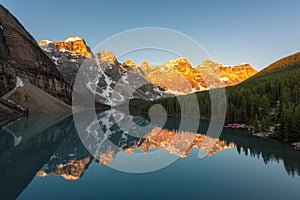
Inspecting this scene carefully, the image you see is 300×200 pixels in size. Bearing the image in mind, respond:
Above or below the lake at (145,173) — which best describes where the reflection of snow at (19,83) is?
above

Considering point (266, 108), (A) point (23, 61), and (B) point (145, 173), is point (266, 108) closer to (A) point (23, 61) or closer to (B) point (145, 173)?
(B) point (145, 173)

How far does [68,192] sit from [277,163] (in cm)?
2768

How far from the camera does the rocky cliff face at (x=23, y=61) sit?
115 meters

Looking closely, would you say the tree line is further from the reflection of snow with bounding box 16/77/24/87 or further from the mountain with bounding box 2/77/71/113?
the reflection of snow with bounding box 16/77/24/87

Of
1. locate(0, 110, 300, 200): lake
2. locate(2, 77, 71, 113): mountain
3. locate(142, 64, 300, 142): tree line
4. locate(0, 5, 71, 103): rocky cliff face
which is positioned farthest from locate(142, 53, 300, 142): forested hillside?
locate(0, 5, 71, 103): rocky cliff face

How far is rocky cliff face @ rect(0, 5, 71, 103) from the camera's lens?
115406 mm

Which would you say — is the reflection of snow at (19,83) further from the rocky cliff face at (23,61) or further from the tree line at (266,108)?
the tree line at (266,108)

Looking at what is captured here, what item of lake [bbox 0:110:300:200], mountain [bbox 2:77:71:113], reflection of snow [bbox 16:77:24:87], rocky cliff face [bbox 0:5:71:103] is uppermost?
rocky cliff face [bbox 0:5:71:103]

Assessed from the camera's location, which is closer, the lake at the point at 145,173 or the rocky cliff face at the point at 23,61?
the lake at the point at 145,173

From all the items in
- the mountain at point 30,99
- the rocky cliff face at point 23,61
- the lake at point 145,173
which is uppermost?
the rocky cliff face at point 23,61

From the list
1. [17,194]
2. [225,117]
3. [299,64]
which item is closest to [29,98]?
[225,117]

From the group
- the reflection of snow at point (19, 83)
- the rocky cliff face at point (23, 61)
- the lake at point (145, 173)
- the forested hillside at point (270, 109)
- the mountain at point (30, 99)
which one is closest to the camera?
the lake at point (145, 173)

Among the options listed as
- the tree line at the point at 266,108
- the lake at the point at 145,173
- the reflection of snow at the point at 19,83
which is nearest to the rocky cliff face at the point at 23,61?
the reflection of snow at the point at 19,83

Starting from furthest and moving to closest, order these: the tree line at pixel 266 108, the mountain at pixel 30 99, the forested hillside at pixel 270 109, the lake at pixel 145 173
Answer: the mountain at pixel 30 99, the tree line at pixel 266 108, the forested hillside at pixel 270 109, the lake at pixel 145 173
